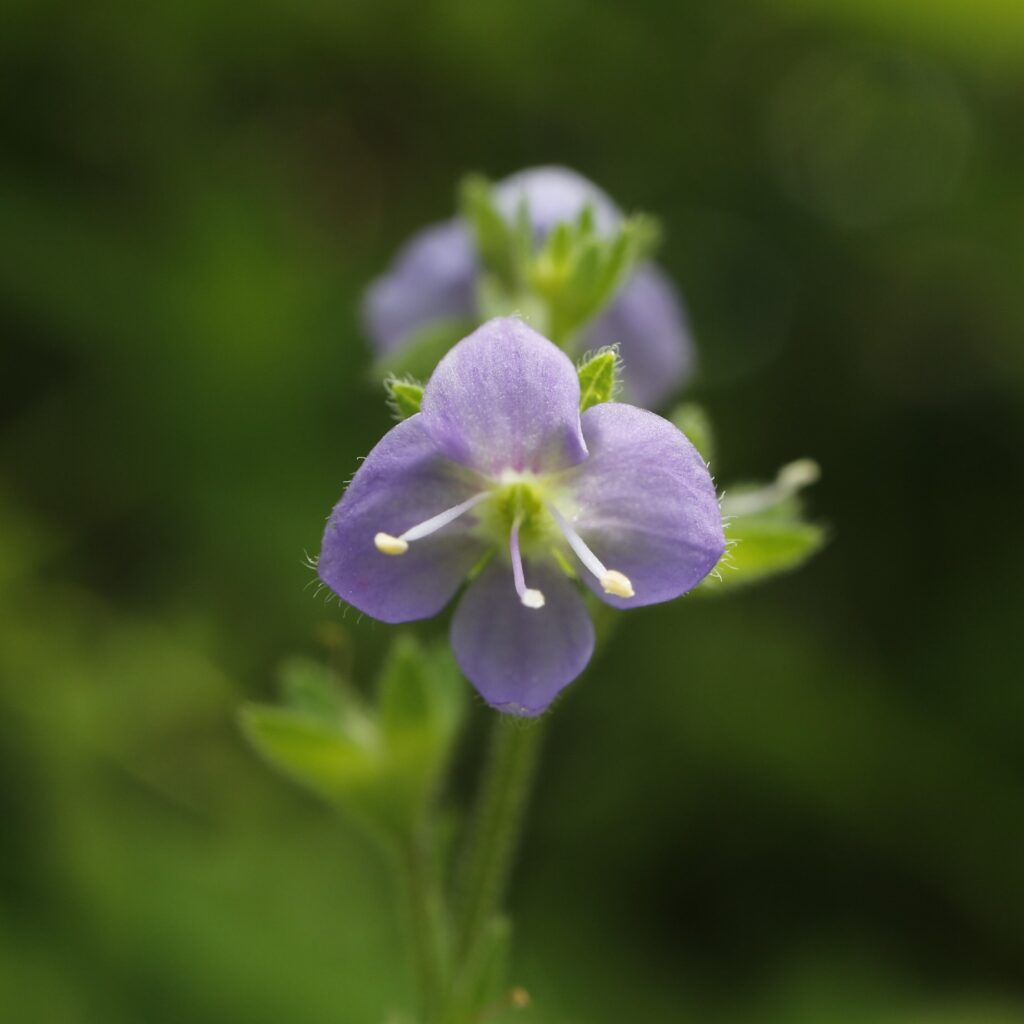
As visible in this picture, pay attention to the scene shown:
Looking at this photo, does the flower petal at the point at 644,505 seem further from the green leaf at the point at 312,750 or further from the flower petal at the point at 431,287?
the flower petal at the point at 431,287

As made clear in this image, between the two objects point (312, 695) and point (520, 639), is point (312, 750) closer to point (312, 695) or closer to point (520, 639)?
point (312, 695)

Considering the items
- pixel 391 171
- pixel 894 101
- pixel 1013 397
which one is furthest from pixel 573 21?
pixel 1013 397

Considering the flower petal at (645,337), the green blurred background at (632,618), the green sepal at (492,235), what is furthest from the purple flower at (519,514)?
the green blurred background at (632,618)

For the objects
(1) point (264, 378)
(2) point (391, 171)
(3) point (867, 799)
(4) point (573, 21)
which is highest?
(4) point (573, 21)

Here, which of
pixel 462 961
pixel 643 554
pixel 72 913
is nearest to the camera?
pixel 643 554

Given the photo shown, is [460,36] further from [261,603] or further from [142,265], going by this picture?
[261,603]

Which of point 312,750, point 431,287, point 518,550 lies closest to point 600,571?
point 518,550

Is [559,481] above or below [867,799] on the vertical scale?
below
